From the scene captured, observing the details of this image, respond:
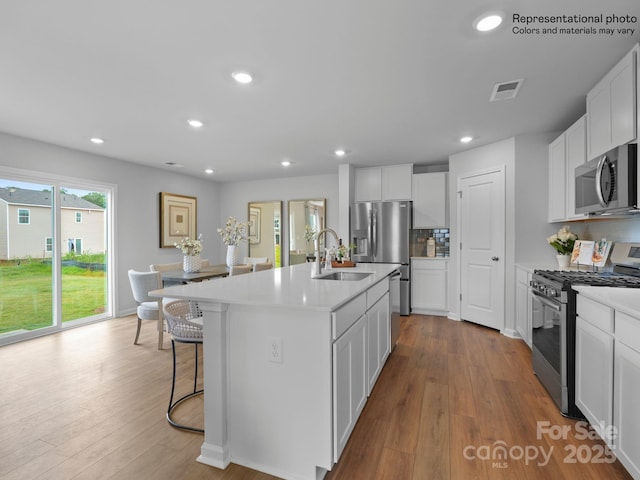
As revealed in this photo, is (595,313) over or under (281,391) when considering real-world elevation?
over

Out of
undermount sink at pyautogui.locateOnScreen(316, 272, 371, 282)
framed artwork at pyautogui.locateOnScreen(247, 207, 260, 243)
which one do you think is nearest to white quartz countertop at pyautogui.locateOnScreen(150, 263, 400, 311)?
undermount sink at pyautogui.locateOnScreen(316, 272, 371, 282)

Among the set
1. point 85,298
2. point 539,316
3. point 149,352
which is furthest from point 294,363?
point 85,298

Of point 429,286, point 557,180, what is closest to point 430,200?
point 429,286

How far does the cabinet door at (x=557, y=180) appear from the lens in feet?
10.6

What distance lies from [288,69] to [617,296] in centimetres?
247

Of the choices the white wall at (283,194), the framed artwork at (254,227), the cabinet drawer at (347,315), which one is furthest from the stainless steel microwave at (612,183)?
the framed artwork at (254,227)

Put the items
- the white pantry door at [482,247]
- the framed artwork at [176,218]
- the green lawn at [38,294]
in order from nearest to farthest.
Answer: the green lawn at [38,294] < the white pantry door at [482,247] < the framed artwork at [176,218]

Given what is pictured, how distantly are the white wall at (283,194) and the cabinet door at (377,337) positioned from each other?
2640 mm

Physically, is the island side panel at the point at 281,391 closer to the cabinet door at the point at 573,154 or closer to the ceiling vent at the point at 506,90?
the ceiling vent at the point at 506,90

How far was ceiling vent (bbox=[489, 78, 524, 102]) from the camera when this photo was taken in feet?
8.20

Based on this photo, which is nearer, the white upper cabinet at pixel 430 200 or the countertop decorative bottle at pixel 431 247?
the white upper cabinet at pixel 430 200

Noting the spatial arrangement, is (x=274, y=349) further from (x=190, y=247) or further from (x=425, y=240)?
(x=425, y=240)

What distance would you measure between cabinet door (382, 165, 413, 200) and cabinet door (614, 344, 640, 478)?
3.86 metres

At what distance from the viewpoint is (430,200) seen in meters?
5.07
